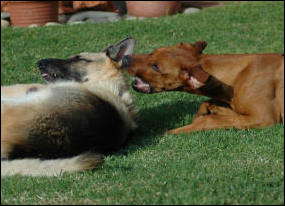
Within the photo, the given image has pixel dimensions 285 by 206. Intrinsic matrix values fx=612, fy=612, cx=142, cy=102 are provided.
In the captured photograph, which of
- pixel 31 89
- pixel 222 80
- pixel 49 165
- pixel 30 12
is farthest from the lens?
pixel 30 12

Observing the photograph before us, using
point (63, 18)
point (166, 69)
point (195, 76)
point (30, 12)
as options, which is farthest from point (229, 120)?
point (63, 18)

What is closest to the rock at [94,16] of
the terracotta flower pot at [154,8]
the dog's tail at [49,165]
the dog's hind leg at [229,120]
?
the terracotta flower pot at [154,8]

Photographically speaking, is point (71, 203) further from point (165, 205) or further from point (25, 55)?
point (25, 55)

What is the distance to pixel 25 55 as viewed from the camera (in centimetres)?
1116

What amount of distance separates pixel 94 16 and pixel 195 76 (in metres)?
9.31

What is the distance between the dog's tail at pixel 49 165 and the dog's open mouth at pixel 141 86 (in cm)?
179

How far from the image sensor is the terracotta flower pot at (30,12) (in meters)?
14.6

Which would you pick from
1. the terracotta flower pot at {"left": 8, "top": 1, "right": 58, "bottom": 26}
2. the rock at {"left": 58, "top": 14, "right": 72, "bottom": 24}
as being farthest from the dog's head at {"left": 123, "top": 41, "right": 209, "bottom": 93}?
the rock at {"left": 58, "top": 14, "right": 72, "bottom": 24}

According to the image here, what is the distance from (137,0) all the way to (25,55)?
5296mm

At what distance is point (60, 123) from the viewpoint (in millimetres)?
5496

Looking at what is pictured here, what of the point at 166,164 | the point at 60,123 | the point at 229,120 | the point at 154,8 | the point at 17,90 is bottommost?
the point at 154,8

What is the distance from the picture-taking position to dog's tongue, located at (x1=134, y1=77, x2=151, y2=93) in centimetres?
718

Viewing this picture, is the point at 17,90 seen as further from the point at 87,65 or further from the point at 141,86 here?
the point at 141,86

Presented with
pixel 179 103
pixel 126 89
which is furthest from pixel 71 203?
pixel 179 103
